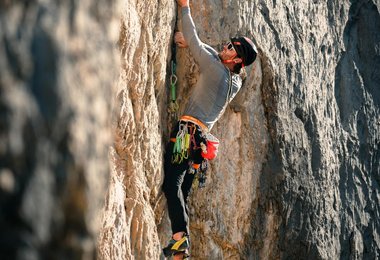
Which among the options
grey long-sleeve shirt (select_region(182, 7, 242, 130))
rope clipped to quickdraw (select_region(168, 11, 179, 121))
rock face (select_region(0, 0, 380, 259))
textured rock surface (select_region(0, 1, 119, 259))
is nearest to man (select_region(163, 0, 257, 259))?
grey long-sleeve shirt (select_region(182, 7, 242, 130))

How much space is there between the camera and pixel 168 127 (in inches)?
271

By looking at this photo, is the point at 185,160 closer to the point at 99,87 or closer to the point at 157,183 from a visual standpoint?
the point at 157,183

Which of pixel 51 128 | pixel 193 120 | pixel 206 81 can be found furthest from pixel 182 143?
pixel 51 128

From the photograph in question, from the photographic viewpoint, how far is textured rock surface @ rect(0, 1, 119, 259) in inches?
87.3

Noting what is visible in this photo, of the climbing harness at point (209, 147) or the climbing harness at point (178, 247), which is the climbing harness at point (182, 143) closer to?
the climbing harness at point (209, 147)

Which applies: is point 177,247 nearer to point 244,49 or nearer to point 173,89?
point 173,89

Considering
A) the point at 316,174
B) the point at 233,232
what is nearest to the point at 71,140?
the point at 233,232

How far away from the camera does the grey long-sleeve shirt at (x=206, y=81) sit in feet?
21.5

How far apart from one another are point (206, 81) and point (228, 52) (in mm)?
300

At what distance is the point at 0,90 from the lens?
7.22ft

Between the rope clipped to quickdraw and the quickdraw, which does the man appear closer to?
the quickdraw

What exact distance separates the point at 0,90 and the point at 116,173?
3.58 meters

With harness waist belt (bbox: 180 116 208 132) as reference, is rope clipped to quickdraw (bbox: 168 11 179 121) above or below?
above

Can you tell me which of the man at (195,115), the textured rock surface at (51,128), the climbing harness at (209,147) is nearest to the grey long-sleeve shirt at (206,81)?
the man at (195,115)
